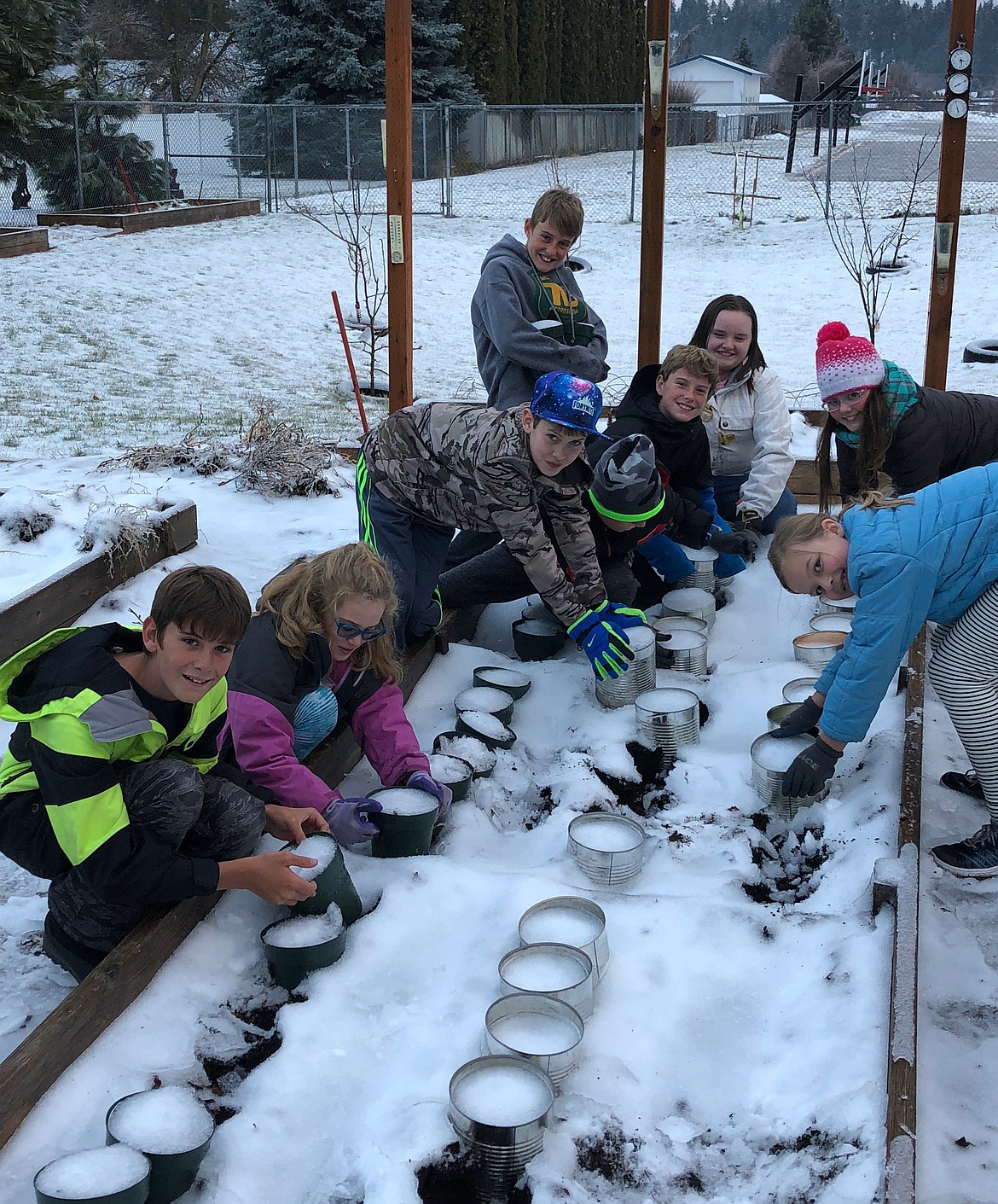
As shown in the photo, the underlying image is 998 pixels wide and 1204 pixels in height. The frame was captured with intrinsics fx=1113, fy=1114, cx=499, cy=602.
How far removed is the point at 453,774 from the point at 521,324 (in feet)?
6.40

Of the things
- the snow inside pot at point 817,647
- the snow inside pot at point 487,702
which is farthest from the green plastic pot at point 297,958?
the snow inside pot at point 817,647

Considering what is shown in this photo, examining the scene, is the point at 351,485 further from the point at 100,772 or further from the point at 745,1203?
the point at 745,1203

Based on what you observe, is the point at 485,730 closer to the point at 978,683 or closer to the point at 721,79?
the point at 978,683

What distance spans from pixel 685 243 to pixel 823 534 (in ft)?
48.3

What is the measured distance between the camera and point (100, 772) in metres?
2.11

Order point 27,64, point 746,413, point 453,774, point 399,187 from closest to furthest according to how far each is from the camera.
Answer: point 453,774
point 746,413
point 399,187
point 27,64

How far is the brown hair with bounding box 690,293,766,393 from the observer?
4270 millimetres

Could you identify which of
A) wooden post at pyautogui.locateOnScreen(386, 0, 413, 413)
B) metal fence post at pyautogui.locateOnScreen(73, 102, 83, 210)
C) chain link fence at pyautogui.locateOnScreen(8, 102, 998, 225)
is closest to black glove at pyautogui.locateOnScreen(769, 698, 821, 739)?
wooden post at pyautogui.locateOnScreen(386, 0, 413, 413)

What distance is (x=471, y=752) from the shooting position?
3170 millimetres

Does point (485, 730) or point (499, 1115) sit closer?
point (499, 1115)

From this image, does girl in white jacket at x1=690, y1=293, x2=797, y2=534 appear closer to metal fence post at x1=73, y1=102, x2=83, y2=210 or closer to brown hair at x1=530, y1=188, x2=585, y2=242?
brown hair at x1=530, y1=188, x2=585, y2=242

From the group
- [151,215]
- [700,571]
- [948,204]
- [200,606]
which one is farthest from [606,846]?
[151,215]

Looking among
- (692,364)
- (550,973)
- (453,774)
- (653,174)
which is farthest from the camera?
(653,174)

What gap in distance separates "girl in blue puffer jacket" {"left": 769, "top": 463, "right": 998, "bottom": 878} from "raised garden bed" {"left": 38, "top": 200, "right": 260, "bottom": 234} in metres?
14.0
